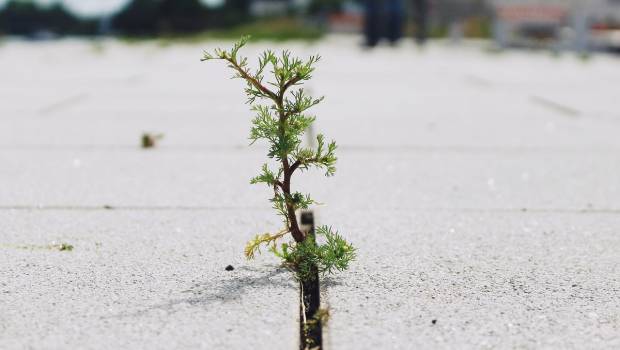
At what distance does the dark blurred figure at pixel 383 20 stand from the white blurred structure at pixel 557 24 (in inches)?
246

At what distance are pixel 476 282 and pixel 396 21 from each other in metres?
28.7

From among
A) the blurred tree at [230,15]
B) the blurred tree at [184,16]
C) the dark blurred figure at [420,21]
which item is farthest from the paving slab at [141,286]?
the blurred tree at [230,15]

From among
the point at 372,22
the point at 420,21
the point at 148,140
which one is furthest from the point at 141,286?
the point at 420,21

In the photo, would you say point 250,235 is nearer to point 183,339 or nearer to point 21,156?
point 183,339

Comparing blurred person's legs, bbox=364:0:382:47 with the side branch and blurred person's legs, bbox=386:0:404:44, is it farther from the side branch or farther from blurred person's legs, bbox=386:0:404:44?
the side branch

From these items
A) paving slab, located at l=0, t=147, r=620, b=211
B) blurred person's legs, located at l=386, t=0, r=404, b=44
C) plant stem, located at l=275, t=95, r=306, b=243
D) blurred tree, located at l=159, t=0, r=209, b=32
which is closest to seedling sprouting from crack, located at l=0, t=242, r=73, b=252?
paving slab, located at l=0, t=147, r=620, b=211

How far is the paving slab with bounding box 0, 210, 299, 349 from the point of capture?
203 centimetres

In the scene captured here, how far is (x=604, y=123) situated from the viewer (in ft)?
23.0

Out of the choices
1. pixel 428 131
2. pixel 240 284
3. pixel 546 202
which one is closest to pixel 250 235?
pixel 240 284

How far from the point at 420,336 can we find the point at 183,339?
1.98 feet

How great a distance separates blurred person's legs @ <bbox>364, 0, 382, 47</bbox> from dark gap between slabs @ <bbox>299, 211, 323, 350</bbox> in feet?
84.3

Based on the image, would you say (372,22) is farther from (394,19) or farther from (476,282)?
(476,282)

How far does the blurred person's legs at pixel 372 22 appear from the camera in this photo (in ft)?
90.1

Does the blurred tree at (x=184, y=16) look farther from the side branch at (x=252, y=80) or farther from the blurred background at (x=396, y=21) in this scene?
the side branch at (x=252, y=80)
